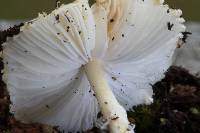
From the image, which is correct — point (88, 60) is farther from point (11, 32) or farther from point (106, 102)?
point (11, 32)

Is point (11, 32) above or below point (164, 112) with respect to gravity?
above

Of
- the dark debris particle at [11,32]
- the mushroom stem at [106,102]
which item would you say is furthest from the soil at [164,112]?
the mushroom stem at [106,102]

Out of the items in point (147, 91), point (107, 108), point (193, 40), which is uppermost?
point (193, 40)

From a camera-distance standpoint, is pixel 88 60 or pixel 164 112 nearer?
pixel 88 60

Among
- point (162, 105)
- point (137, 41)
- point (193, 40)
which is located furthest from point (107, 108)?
point (193, 40)

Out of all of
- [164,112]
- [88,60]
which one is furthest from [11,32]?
[164,112]

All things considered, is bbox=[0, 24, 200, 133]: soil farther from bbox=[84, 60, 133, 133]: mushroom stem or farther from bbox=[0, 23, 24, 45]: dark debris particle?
bbox=[84, 60, 133, 133]: mushroom stem

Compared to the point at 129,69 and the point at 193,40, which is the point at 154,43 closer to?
the point at 129,69

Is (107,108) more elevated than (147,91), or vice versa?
(147,91)
